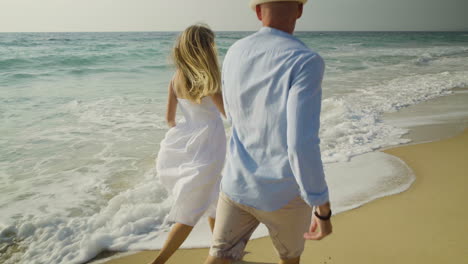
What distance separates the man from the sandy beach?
4.40ft

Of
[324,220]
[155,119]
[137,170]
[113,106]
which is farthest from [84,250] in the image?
[113,106]

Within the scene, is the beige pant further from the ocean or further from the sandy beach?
the ocean

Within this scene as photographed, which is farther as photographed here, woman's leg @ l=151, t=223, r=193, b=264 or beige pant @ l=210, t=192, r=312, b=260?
woman's leg @ l=151, t=223, r=193, b=264

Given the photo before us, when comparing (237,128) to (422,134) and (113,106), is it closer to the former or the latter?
(422,134)

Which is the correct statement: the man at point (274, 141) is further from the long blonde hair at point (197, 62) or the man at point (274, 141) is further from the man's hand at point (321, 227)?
the long blonde hair at point (197, 62)

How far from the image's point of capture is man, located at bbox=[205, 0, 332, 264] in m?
1.33

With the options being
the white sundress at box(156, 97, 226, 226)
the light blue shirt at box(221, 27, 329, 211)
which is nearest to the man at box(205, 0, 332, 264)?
the light blue shirt at box(221, 27, 329, 211)

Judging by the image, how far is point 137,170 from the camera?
522cm

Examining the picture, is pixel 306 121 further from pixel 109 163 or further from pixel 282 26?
pixel 109 163

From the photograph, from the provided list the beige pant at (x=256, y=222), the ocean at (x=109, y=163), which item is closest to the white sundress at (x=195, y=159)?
the ocean at (x=109, y=163)

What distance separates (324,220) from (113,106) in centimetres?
881

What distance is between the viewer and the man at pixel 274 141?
1334 millimetres

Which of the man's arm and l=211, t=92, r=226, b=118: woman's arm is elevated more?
the man's arm

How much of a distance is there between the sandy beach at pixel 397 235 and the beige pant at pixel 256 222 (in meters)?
1.27
